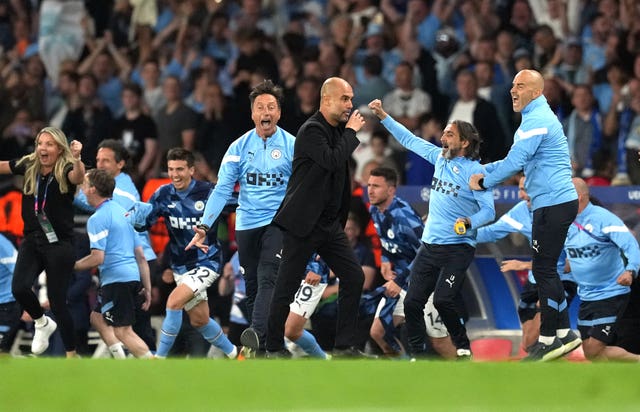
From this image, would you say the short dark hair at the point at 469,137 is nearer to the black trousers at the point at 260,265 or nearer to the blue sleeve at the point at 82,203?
the black trousers at the point at 260,265

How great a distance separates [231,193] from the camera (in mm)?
12695

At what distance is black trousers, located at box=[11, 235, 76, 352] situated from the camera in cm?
1316

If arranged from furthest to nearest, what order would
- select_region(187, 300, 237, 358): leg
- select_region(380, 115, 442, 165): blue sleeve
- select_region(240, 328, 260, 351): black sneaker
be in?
select_region(187, 300, 237, 358): leg, select_region(380, 115, 442, 165): blue sleeve, select_region(240, 328, 260, 351): black sneaker

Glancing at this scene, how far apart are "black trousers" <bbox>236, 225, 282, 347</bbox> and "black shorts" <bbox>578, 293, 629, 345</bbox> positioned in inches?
127

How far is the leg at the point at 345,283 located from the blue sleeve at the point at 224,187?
1.52 m

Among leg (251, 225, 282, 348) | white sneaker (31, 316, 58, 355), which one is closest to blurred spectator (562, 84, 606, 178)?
leg (251, 225, 282, 348)

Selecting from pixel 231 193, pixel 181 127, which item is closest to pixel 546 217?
pixel 231 193

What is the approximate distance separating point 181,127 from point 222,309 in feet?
10.4

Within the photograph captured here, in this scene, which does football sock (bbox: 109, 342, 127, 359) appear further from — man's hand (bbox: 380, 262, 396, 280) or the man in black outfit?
the man in black outfit

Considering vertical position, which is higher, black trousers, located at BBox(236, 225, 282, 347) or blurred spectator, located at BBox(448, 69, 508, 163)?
blurred spectator, located at BBox(448, 69, 508, 163)

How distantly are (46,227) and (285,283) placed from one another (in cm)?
302

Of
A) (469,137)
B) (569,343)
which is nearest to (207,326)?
(469,137)

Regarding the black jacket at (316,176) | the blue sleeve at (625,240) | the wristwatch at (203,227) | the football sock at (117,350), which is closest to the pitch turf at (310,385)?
the black jacket at (316,176)

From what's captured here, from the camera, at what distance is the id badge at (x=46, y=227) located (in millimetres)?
13156
